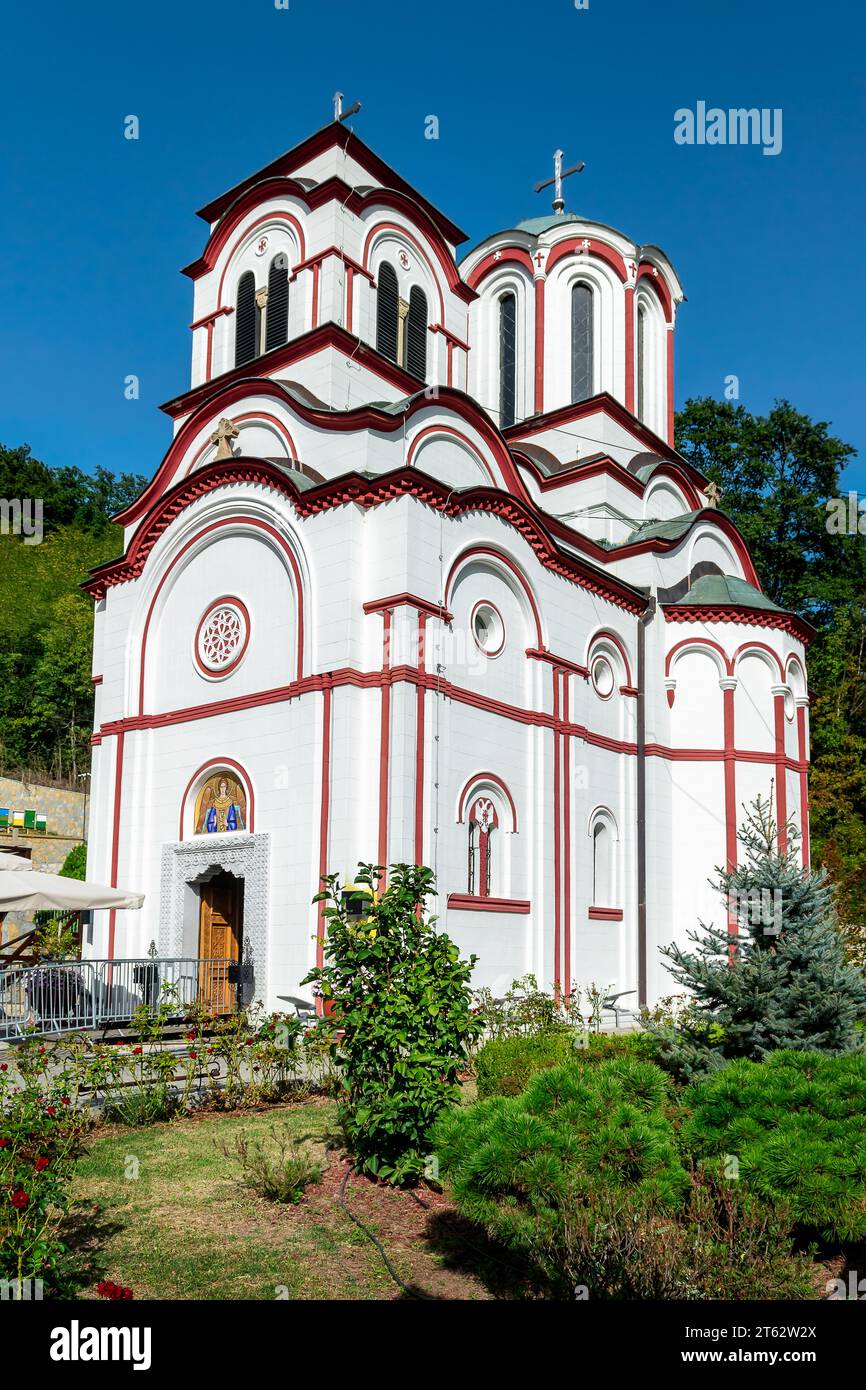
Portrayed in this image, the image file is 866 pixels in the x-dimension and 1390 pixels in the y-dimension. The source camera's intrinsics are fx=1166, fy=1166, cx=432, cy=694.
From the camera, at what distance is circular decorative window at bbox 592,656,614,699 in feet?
61.9

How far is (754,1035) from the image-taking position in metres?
8.29

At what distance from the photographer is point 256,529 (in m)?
16.4

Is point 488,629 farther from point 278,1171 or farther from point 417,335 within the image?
point 278,1171

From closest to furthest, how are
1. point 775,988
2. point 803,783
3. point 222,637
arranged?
1. point 775,988
2. point 222,637
3. point 803,783

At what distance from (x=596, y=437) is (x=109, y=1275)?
730 inches

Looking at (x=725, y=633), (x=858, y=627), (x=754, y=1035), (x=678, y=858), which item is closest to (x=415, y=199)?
(x=725, y=633)

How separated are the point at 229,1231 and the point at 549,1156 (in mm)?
2212

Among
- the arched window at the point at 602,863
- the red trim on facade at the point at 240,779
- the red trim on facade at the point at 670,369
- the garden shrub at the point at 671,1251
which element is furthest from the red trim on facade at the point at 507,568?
the garden shrub at the point at 671,1251

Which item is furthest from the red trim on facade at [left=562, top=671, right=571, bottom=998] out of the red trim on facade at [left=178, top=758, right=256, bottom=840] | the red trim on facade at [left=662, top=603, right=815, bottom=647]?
the red trim on facade at [left=178, top=758, right=256, bottom=840]

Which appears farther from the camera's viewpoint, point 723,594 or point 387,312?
point 723,594

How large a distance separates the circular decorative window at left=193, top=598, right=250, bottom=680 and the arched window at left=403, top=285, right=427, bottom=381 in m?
5.48

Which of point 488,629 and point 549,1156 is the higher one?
point 488,629

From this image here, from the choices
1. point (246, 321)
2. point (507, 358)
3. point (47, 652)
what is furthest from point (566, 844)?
point (47, 652)

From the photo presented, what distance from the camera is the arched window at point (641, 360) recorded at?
2398 cm
